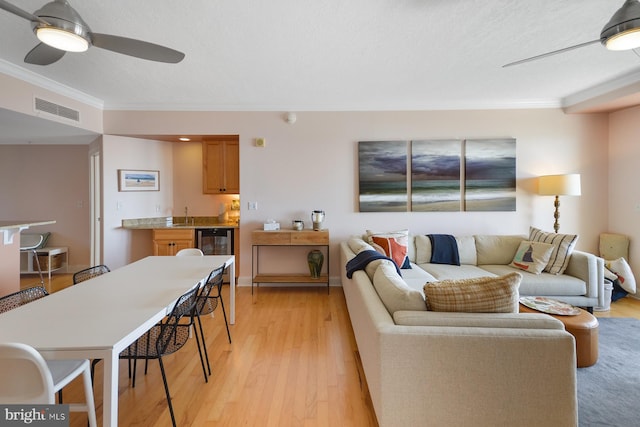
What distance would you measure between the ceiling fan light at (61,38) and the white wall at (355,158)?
2.40m

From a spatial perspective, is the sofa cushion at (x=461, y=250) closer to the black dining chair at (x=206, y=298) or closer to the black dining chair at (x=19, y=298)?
the black dining chair at (x=206, y=298)

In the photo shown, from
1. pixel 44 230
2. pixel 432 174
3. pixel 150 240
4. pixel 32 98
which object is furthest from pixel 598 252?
pixel 44 230

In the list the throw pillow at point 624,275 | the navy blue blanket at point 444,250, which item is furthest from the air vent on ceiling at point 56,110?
the throw pillow at point 624,275

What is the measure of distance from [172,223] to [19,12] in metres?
3.77

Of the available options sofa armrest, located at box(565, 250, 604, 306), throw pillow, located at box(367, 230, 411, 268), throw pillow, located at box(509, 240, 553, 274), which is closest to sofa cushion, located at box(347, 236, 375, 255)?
throw pillow, located at box(367, 230, 411, 268)

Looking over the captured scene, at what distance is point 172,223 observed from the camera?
494cm

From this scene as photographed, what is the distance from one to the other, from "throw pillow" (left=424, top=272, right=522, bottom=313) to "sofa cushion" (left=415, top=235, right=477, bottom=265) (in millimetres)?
2151

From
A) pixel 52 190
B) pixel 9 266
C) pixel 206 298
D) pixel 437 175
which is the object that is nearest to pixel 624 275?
pixel 437 175

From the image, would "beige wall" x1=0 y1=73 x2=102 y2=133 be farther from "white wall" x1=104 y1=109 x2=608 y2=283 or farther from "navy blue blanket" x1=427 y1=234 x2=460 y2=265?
"navy blue blanket" x1=427 y1=234 x2=460 y2=265

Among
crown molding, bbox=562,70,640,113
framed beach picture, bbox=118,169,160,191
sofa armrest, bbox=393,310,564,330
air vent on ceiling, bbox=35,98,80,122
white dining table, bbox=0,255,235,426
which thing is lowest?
sofa armrest, bbox=393,310,564,330

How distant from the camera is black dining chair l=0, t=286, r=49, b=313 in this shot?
1.68m

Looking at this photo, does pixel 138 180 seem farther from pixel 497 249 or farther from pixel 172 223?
pixel 497 249

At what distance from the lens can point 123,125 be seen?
416cm

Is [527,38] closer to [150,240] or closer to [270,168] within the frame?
[270,168]
